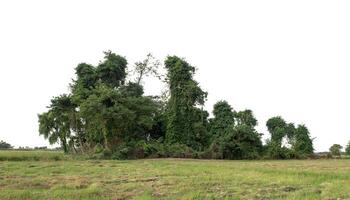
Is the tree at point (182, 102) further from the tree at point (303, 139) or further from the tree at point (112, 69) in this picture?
the tree at point (303, 139)

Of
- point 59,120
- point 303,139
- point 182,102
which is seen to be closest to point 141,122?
point 182,102

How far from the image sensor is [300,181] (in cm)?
1362

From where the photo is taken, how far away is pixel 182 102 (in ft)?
131

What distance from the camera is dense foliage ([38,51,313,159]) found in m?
36.2

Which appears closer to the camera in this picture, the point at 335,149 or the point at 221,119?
the point at 221,119

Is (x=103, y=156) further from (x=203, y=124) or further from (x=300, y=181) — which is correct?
(x=300, y=181)

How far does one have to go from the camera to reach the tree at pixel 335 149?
51688 mm

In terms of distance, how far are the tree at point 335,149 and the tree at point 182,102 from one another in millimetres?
21650

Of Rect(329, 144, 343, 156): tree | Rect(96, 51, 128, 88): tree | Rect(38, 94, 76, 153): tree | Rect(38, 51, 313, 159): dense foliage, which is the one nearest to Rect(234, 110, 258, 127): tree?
Rect(38, 51, 313, 159): dense foliage

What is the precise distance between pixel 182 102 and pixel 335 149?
24.7 metres

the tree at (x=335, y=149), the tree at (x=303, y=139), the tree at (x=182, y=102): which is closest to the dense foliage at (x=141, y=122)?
the tree at (x=182, y=102)

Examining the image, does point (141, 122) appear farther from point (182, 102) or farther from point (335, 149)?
point (335, 149)

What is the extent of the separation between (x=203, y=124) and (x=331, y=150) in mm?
20298

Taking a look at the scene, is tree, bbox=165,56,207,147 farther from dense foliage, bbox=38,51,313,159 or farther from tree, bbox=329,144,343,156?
tree, bbox=329,144,343,156
